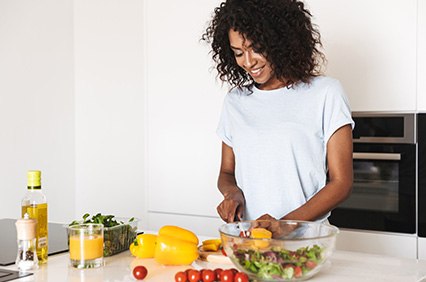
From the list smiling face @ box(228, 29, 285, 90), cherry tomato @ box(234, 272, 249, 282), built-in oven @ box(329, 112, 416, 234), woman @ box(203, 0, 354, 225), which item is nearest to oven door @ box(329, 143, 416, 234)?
built-in oven @ box(329, 112, 416, 234)

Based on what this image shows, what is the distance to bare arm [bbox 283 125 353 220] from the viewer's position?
1.70 m

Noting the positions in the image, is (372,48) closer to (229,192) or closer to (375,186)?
(375,186)

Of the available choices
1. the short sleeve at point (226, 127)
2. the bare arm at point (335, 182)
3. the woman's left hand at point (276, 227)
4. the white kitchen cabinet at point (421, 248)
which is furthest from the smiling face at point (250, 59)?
the white kitchen cabinet at point (421, 248)

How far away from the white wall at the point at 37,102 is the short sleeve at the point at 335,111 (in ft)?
6.32

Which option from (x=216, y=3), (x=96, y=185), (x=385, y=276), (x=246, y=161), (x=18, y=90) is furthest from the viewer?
(x=96, y=185)

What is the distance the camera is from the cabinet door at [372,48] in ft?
8.11

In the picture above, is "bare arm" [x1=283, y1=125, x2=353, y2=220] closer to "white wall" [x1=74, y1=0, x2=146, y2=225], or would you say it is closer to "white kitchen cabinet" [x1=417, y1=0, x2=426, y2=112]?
"white kitchen cabinet" [x1=417, y1=0, x2=426, y2=112]

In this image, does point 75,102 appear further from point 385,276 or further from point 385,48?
point 385,276

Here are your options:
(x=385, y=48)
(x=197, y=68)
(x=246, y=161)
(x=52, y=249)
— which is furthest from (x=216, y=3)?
(x=52, y=249)

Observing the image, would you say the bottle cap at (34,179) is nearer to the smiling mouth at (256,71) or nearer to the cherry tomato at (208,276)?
the cherry tomato at (208,276)

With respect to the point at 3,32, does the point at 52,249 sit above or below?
below

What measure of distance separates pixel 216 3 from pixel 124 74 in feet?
2.25

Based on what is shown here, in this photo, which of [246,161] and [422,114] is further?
[422,114]

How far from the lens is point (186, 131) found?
310cm
